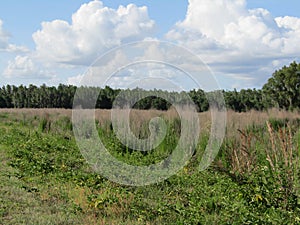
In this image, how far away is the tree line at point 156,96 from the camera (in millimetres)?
9281

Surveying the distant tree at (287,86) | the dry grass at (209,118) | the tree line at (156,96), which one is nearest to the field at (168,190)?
the dry grass at (209,118)

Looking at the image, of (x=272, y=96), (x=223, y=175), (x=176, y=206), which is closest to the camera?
(x=176, y=206)

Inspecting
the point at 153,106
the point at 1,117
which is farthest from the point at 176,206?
the point at 1,117

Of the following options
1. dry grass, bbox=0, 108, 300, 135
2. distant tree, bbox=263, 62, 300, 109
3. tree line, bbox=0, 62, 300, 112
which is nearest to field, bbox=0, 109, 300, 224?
dry grass, bbox=0, 108, 300, 135

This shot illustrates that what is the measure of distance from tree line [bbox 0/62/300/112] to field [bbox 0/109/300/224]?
1.44m

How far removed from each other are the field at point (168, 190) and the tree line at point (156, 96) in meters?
1.44

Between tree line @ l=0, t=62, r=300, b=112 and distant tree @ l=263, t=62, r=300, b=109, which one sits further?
distant tree @ l=263, t=62, r=300, b=109

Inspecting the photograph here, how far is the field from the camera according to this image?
4.32 m

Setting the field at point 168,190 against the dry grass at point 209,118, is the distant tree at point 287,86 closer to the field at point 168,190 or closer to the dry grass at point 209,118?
the dry grass at point 209,118

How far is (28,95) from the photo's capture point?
147 ft

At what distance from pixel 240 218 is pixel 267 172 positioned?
1.18 meters

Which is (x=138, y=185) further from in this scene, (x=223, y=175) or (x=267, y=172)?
(x=267, y=172)

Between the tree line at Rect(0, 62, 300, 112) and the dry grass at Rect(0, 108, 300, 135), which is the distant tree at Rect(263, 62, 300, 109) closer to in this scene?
the tree line at Rect(0, 62, 300, 112)

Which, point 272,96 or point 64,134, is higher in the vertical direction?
point 272,96
